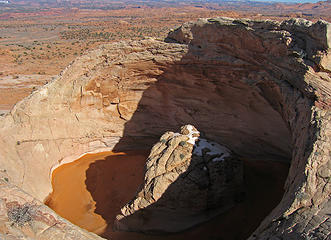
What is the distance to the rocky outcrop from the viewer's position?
23.7 ft

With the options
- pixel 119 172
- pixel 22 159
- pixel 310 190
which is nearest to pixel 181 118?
pixel 119 172

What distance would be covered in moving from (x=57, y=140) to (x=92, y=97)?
2222mm

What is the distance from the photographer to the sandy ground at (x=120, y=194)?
7250 millimetres

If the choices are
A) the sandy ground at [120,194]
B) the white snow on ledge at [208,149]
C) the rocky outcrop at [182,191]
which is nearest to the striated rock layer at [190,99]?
the sandy ground at [120,194]

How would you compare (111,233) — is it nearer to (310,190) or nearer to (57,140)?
(57,140)

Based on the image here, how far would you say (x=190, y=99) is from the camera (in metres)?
11.1

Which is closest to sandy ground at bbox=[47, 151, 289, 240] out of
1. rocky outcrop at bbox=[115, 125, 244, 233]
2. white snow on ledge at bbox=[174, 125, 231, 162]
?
rocky outcrop at bbox=[115, 125, 244, 233]

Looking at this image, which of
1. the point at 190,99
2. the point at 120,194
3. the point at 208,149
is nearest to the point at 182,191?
the point at 208,149

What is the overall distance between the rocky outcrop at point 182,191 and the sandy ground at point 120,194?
0.26 metres

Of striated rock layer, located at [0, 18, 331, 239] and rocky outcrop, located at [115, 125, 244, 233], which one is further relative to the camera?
rocky outcrop, located at [115, 125, 244, 233]

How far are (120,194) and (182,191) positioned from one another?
3161 millimetres

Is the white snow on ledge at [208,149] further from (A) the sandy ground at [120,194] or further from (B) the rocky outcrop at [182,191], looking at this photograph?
(A) the sandy ground at [120,194]

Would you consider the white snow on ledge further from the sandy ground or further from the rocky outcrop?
the sandy ground

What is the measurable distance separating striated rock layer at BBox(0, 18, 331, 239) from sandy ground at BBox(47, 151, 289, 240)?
55 cm
